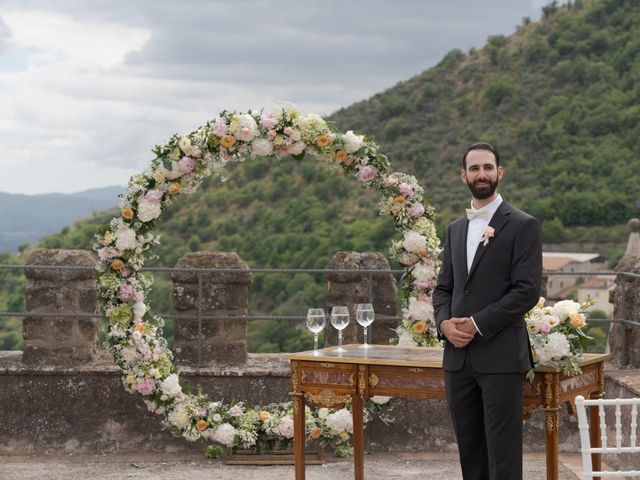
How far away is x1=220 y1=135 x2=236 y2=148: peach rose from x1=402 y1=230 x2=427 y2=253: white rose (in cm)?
152

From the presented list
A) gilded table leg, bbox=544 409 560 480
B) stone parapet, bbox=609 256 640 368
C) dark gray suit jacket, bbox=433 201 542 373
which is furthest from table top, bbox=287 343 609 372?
stone parapet, bbox=609 256 640 368

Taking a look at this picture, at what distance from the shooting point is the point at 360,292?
9414mm

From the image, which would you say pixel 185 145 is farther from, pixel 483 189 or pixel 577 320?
pixel 577 320

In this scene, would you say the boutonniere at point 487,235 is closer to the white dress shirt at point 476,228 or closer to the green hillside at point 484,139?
the white dress shirt at point 476,228

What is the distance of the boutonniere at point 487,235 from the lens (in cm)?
572

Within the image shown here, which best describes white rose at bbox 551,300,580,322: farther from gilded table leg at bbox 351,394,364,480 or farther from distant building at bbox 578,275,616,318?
distant building at bbox 578,275,616,318

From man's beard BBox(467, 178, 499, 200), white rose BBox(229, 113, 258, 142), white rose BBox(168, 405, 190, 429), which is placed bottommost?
white rose BBox(168, 405, 190, 429)

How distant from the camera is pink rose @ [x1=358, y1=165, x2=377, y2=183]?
8867mm

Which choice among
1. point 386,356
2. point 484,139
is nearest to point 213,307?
point 386,356

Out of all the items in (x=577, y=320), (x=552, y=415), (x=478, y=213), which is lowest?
(x=552, y=415)

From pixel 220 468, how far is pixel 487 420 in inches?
139

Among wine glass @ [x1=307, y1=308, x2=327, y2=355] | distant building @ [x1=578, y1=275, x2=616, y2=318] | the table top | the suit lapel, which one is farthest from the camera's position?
distant building @ [x1=578, y1=275, x2=616, y2=318]

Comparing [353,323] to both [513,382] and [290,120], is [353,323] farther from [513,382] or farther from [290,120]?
[513,382]

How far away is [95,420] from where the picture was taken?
9336 millimetres
